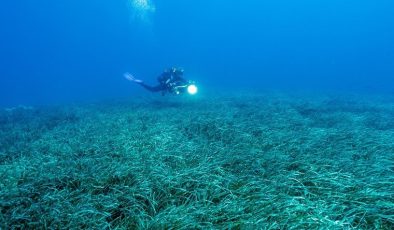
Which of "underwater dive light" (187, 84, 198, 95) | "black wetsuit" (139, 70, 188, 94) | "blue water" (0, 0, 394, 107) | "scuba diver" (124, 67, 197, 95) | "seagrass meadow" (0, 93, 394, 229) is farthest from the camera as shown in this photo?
"blue water" (0, 0, 394, 107)

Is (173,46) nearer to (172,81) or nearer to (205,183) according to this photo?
(172,81)

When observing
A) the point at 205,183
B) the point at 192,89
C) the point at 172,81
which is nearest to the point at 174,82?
the point at 172,81

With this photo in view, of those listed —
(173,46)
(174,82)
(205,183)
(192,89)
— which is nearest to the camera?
(205,183)

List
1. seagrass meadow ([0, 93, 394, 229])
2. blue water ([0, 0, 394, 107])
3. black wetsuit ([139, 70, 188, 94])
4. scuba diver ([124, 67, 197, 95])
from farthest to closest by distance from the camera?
blue water ([0, 0, 394, 107]), black wetsuit ([139, 70, 188, 94]), scuba diver ([124, 67, 197, 95]), seagrass meadow ([0, 93, 394, 229])

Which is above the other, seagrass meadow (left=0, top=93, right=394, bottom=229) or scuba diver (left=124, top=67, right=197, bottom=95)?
scuba diver (left=124, top=67, right=197, bottom=95)

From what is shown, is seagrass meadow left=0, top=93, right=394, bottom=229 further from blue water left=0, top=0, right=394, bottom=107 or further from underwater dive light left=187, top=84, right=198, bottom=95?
blue water left=0, top=0, right=394, bottom=107

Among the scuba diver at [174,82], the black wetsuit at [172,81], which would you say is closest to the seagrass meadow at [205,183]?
the scuba diver at [174,82]

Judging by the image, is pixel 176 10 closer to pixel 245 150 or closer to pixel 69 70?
pixel 69 70

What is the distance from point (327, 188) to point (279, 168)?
100 centimetres

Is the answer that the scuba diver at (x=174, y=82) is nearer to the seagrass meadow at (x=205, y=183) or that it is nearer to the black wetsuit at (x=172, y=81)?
the black wetsuit at (x=172, y=81)

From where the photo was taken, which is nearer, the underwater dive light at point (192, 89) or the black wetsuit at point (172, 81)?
the underwater dive light at point (192, 89)

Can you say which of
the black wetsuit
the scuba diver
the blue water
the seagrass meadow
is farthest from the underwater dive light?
the blue water

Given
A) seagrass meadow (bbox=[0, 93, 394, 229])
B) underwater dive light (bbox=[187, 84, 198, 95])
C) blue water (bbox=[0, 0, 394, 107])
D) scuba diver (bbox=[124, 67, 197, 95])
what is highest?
blue water (bbox=[0, 0, 394, 107])

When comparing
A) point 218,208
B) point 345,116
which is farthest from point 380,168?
point 345,116
